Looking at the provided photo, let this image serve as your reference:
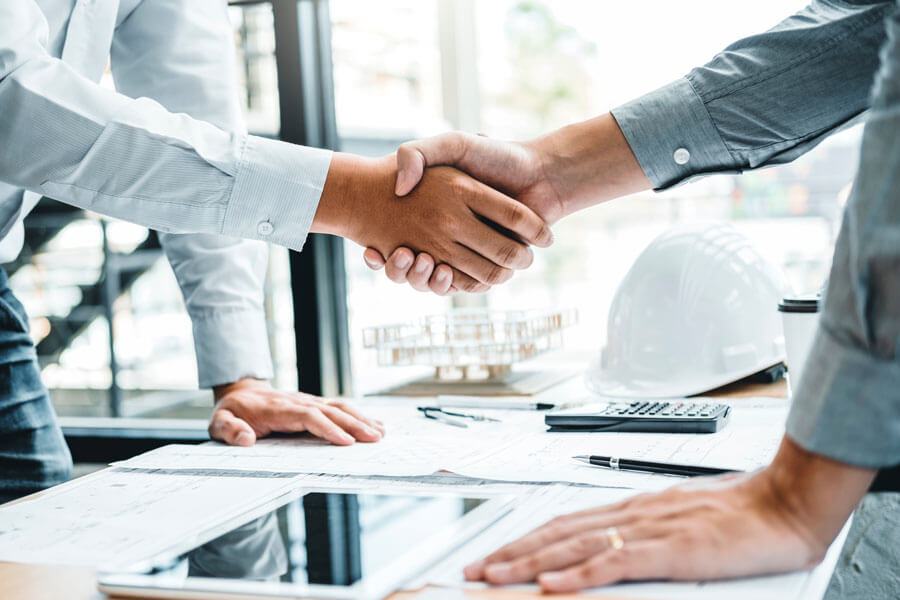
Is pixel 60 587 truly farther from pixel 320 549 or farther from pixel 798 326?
pixel 798 326

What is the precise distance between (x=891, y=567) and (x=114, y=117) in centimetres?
125

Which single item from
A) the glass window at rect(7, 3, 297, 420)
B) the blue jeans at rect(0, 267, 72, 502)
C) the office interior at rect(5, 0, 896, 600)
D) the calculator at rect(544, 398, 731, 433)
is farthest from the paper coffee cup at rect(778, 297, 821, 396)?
the glass window at rect(7, 3, 297, 420)

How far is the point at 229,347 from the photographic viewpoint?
4.41ft

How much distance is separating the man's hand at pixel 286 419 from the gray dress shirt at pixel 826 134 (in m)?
0.55

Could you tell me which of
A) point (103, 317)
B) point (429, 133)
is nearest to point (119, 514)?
point (429, 133)

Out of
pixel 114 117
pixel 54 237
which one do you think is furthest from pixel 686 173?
pixel 54 237

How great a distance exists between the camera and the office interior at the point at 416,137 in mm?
1771

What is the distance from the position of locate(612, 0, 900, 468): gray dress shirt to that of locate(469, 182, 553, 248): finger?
188mm

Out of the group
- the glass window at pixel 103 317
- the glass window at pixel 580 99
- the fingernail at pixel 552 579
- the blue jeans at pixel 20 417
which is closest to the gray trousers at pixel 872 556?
the glass window at pixel 580 99

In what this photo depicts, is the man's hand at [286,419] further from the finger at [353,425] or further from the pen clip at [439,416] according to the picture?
the pen clip at [439,416]

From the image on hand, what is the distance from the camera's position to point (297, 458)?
0.98 metres

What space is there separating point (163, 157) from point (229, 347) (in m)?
0.36

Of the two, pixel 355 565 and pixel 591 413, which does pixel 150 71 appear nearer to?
pixel 591 413

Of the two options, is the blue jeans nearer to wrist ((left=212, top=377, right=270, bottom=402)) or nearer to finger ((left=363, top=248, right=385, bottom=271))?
wrist ((left=212, top=377, right=270, bottom=402))
